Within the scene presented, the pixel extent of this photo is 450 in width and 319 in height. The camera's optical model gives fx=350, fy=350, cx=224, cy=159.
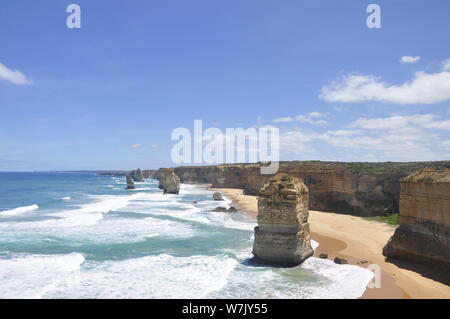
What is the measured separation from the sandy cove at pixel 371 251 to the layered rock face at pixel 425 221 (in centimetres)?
72

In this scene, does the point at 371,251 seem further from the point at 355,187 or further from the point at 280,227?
the point at 355,187

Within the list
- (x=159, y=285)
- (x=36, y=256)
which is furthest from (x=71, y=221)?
(x=159, y=285)

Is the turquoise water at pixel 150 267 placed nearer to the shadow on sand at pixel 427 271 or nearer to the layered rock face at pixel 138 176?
the shadow on sand at pixel 427 271

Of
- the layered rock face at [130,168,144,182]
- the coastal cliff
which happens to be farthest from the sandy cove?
the layered rock face at [130,168,144,182]

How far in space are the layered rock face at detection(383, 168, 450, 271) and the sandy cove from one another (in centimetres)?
72

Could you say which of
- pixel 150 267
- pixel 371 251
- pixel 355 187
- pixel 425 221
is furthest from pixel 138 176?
pixel 425 221

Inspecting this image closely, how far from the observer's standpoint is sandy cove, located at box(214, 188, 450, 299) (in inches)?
551

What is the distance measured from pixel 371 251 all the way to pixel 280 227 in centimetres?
704

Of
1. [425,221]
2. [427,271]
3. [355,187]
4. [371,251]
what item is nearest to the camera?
[427,271]

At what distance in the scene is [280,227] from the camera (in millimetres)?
17422

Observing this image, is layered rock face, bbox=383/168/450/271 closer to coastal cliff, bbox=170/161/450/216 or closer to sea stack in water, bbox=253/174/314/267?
sea stack in water, bbox=253/174/314/267
